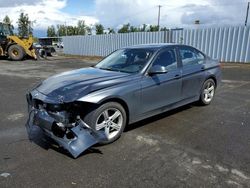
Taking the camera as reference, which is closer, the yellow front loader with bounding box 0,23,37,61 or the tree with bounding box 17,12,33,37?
the yellow front loader with bounding box 0,23,37,61

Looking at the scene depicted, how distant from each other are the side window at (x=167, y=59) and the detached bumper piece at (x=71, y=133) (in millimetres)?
1889

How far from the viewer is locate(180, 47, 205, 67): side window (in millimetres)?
5375

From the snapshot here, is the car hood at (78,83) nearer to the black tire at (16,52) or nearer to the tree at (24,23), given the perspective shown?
the black tire at (16,52)

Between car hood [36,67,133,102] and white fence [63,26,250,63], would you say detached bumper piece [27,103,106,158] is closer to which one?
car hood [36,67,133,102]

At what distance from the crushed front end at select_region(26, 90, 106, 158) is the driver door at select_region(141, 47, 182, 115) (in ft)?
3.97

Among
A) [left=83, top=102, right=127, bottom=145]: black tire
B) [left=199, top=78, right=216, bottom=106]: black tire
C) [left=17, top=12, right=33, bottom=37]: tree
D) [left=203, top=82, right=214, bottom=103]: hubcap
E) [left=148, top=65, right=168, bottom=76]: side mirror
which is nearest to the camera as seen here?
[left=83, top=102, right=127, bottom=145]: black tire

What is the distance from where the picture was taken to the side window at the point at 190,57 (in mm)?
5375

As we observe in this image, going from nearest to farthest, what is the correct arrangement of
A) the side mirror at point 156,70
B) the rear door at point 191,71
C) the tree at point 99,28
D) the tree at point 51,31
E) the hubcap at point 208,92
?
the side mirror at point 156,70 → the rear door at point 191,71 → the hubcap at point 208,92 → the tree at point 99,28 → the tree at point 51,31

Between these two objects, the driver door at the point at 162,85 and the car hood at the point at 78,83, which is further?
the driver door at the point at 162,85

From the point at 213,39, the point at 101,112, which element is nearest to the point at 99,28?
the point at 213,39

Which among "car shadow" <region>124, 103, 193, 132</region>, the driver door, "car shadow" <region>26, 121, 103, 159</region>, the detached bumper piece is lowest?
"car shadow" <region>26, 121, 103, 159</region>

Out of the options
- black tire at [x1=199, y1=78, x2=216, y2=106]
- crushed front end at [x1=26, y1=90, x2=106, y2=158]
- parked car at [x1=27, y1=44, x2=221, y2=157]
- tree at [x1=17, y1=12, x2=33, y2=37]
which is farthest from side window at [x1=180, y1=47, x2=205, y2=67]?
tree at [x1=17, y1=12, x2=33, y2=37]

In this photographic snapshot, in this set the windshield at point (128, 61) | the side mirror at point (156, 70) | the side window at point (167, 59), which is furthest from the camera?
the side window at point (167, 59)

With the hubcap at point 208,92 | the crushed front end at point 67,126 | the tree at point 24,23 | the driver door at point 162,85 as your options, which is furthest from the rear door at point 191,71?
the tree at point 24,23
